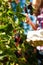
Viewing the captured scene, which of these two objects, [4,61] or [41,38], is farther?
[41,38]

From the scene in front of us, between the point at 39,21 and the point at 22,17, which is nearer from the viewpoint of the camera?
the point at 22,17

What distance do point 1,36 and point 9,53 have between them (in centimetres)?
10

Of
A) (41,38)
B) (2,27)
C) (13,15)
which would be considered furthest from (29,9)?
(2,27)

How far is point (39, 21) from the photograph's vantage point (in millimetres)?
2307

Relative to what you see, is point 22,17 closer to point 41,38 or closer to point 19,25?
point 19,25

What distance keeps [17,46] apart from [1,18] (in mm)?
224

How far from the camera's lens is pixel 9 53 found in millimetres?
1331

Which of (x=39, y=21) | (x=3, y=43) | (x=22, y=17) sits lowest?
(x=39, y=21)

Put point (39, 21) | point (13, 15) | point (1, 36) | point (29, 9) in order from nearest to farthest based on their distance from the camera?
point (1, 36), point (13, 15), point (29, 9), point (39, 21)

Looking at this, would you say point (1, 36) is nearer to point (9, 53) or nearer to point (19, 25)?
point (9, 53)

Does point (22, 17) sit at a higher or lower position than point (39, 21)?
higher

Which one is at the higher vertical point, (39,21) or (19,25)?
Result: (19,25)

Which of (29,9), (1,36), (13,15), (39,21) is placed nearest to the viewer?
(1,36)

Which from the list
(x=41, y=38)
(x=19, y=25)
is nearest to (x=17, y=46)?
→ (x=19, y=25)
